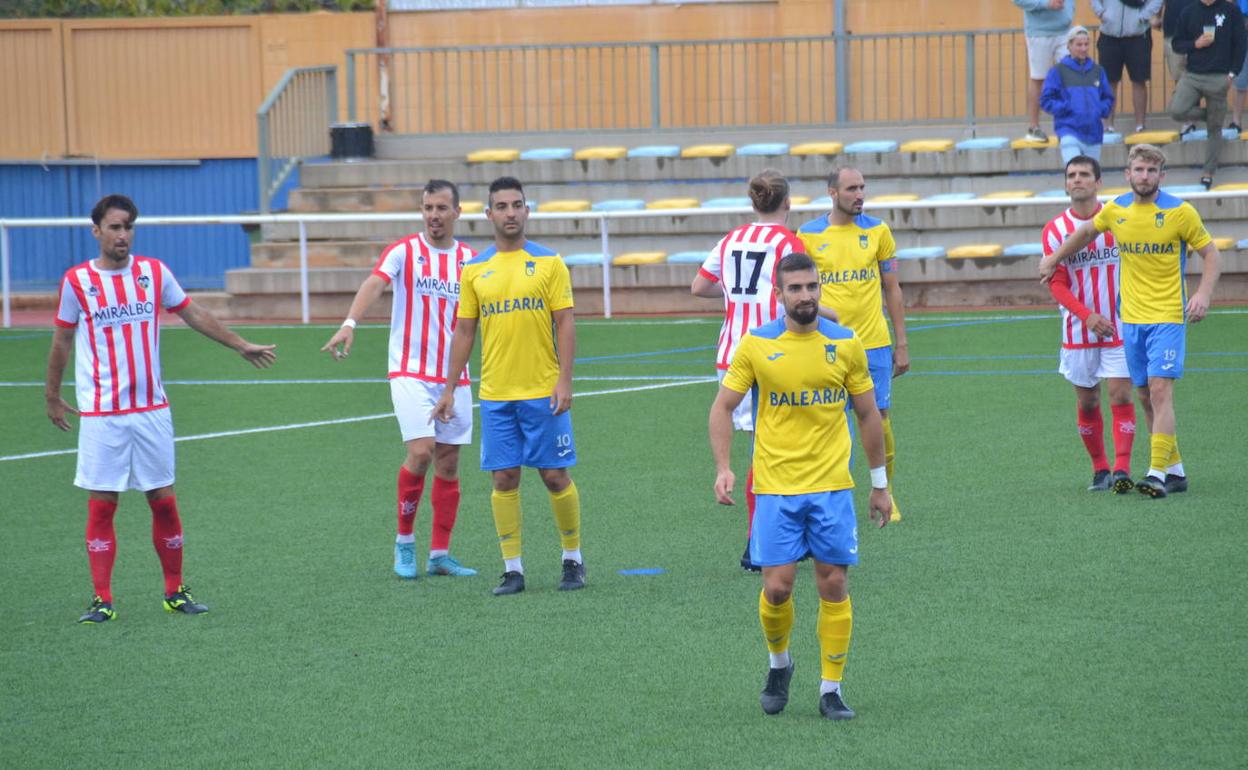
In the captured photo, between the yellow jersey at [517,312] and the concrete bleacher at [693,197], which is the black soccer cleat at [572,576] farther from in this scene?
the concrete bleacher at [693,197]

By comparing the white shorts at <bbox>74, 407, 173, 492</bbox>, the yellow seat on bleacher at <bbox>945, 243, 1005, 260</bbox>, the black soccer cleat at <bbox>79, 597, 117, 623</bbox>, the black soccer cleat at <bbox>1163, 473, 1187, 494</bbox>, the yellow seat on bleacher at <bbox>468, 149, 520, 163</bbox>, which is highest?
the yellow seat on bleacher at <bbox>468, 149, 520, 163</bbox>

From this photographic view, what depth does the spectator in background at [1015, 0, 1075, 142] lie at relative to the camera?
2000 centimetres

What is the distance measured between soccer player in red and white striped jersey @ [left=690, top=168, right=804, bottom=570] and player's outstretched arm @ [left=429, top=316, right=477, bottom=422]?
1150 mm

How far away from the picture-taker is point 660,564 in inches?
320

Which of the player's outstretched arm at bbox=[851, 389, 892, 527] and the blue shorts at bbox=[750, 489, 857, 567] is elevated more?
the player's outstretched arm at bbox=[851, 389, 892, 527]

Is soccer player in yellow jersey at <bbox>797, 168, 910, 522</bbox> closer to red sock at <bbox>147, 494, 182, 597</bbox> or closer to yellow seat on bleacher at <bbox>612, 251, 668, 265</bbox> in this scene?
red sock at <bbox>147, 494, 182, 597</bbox>

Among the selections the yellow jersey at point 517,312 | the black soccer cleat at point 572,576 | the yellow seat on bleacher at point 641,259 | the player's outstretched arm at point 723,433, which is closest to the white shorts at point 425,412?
the yellow jersey at point 517,312

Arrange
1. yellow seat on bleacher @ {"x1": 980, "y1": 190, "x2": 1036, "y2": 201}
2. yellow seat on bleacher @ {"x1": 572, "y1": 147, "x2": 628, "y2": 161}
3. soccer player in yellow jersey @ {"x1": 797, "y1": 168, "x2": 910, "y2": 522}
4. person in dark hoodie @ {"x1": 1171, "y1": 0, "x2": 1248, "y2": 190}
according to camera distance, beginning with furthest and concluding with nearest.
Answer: yellow seat on bleacher @ {"x1": 572, "y1": 147, "x2": 628, "y2": 161} < yellow seat on bleacher @ {"x1": 980, "y1": 190, "x2": 1036, "y2": 201} < person in dark hoodie @ {"x1": 1171, "y1": 0, "x2": 1248, "y2": 190} < soccer player in yellow jersey @ {"x1": 797, "y1": 168, "x2": 910, "y2": 522}

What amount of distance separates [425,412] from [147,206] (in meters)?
19.0

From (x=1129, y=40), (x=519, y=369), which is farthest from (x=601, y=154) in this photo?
(x=519, y=369)

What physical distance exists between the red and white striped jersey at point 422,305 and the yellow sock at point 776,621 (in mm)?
2865

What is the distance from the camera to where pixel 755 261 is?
7.89 meters

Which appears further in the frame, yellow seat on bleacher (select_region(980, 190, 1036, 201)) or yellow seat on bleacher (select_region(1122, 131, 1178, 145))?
yellow seat on bleacher (select_region(1122, 131, 1178, 145))

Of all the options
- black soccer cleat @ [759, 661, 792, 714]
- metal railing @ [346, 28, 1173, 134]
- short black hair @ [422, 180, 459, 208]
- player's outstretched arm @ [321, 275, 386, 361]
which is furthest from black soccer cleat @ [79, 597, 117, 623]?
metal railing @ [346, 28, 1173, 134]
